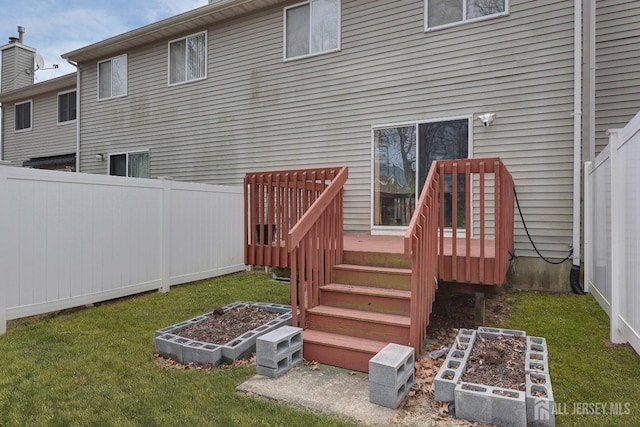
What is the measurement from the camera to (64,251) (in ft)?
15.8

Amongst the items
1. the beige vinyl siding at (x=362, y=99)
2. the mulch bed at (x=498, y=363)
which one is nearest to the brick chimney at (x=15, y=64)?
the beige vinyl siding at (x=362, y=99)

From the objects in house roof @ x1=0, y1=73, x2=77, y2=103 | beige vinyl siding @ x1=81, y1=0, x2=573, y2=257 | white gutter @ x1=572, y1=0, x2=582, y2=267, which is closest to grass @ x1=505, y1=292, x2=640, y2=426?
white gutter @ x1=572, y1=0, x2=582, y2=267

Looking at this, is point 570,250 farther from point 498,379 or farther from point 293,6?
point 293,6

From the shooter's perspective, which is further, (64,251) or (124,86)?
(124,86)

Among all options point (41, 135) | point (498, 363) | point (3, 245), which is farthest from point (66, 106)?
point (498, 363)

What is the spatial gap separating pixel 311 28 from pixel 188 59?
3347mm

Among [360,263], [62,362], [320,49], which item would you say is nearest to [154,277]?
[62,362]

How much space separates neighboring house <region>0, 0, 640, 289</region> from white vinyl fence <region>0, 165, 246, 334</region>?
1841 mm

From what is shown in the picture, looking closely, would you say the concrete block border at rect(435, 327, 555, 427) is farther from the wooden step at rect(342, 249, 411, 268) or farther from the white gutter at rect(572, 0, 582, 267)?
the white gutter at rect(572, 0, 582, 267)

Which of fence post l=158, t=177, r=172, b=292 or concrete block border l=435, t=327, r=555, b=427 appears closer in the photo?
concrete block border l=435, t=327, r=555, b=427

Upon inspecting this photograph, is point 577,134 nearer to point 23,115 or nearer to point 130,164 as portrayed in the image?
point 130,164

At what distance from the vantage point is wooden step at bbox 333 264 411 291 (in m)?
3.64

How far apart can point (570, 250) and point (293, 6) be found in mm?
6461

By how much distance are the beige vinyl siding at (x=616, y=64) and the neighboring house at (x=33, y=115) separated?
503 inches
